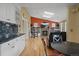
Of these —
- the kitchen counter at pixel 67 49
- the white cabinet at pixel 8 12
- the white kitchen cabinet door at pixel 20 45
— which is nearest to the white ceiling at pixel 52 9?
the white cabinet at pixel 8 12

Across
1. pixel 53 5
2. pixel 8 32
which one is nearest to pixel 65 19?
pixel 53 5

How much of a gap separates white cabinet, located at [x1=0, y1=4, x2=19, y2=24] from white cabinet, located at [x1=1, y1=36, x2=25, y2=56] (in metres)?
0.43

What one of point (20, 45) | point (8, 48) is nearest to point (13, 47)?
point (8, 48)

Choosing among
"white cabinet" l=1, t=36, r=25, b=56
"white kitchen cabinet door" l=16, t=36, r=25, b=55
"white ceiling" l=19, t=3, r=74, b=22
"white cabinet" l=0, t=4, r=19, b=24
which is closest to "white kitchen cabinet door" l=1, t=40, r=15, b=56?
"white cabinet" l=1, t=36, r=25, b=56

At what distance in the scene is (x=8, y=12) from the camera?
9.72 feet

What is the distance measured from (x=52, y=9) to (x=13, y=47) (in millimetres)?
1100

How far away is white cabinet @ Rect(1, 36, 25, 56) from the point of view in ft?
7.67

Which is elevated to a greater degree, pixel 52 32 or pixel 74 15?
pixel 74 15

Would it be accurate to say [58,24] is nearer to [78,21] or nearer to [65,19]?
[65,19]

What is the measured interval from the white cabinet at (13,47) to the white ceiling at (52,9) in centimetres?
65

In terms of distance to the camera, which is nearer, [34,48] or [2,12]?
[2,12]

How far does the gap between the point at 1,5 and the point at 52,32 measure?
118 cm

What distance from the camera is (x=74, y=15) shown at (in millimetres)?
2818

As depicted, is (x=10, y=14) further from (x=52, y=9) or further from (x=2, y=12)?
(x=52, y=9)
